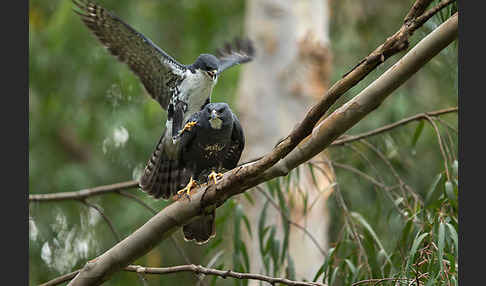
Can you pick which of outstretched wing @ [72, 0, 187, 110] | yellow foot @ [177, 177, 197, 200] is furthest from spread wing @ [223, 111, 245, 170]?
outstretched wing @ [72, 0, 187, 110]

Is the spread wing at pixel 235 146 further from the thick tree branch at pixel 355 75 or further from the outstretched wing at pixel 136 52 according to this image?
the thick tree branch at pixel 355 75

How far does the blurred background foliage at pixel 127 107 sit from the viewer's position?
649 cm

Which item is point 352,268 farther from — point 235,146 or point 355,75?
point 355,75

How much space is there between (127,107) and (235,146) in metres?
3.16

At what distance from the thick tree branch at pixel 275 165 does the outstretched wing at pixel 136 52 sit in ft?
5.00

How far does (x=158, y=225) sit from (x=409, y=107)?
19.0ft

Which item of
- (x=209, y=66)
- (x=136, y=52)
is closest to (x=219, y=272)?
(x=209, y=66)

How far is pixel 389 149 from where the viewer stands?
14.3 ft

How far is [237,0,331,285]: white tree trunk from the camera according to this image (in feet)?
19.1

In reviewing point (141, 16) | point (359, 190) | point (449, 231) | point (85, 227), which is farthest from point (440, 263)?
point (141, 16)

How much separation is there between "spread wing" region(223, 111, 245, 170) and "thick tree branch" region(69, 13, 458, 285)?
0.88 meters

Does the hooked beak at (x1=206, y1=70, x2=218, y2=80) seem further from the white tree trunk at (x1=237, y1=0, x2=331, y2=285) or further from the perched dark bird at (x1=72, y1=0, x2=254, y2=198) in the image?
the white tree trunk at (x1=237, y1=0, x2=331, y2=285)

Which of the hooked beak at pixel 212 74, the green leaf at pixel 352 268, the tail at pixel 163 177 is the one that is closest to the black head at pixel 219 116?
the hooked beak at pixel 212 74

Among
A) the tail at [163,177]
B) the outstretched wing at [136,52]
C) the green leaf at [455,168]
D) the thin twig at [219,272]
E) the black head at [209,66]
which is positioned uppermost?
the outstretched wing at [136,52]
